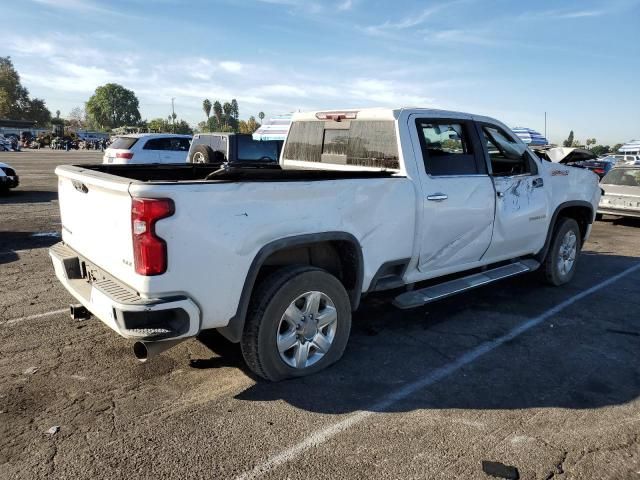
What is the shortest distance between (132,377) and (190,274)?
46.5 inches

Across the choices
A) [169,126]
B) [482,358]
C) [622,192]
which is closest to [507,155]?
[482,358]

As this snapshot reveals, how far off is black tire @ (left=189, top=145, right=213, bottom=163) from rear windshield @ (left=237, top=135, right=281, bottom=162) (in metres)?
0.76

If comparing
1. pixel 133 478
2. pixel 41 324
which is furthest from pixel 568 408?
pixel 41 324

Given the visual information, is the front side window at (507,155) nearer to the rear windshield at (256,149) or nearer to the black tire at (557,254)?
the black tire at (557,254)

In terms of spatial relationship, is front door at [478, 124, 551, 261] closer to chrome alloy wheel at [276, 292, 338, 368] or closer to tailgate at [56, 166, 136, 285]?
chrome alloy wheel at [276, 292, 338, 368]

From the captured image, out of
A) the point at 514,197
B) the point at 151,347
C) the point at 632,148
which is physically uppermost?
the point at 632,148

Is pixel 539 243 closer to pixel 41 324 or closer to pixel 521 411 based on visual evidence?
pixel 521 411

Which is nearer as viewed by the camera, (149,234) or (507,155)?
(149,234)

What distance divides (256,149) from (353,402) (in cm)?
976

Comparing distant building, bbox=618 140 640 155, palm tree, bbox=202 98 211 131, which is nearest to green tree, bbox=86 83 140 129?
palm tree, bbox=202 98 211 131

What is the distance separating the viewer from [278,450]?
2.89 metres

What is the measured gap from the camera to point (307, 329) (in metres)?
3.68

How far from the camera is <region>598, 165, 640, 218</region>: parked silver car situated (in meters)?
11.1

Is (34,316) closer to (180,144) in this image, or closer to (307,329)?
(307,329)
